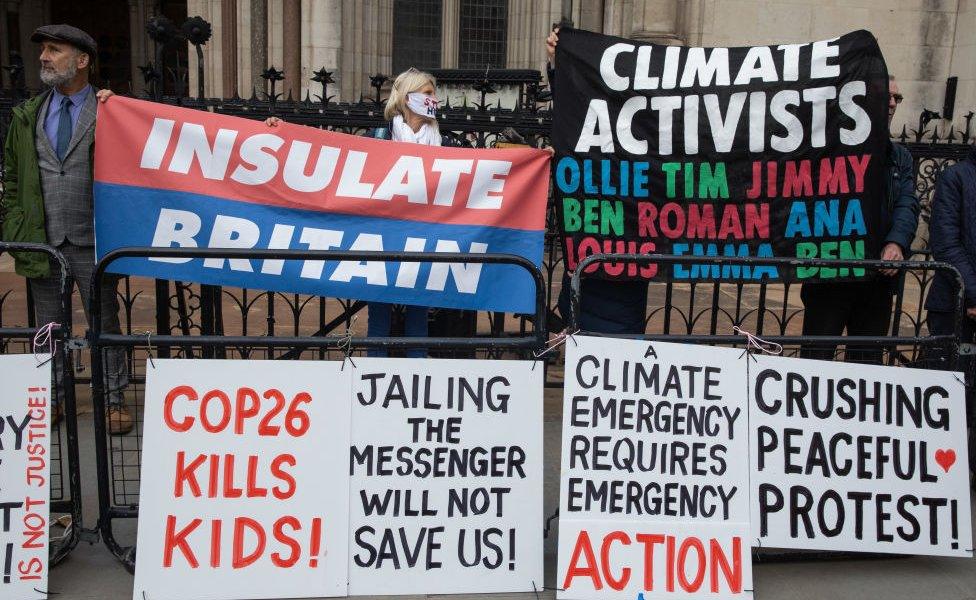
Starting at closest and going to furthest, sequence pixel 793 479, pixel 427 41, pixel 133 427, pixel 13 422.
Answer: pixel 13 422
pixel 793 479
pixel 133 427
pixel 427 41

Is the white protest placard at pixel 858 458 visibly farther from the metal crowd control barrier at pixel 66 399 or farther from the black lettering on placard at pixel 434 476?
the metal crowd control barrier at pixel 66 399

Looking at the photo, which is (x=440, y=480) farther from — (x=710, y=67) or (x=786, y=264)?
(x=710, y=67)

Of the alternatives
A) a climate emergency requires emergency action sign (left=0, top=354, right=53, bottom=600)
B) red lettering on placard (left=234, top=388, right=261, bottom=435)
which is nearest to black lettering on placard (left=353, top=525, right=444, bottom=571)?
red lettering on placard (left=234, top=388, right=261, bottom=435)

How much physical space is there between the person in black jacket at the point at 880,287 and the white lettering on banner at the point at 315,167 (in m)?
1.52

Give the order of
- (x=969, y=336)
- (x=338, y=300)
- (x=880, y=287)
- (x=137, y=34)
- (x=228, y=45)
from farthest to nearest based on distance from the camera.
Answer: (x=137, y=34) → (x=228, y=45) → (x=338, y=300) → (x=969, y=336) → (x=880, y=287)

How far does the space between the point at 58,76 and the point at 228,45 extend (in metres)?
10.8

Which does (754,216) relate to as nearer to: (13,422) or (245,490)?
(245,490)

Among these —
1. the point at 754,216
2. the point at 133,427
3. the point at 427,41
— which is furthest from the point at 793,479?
the point at 427,41

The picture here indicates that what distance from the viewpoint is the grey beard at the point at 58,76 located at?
492cm

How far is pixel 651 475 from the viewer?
3.70m

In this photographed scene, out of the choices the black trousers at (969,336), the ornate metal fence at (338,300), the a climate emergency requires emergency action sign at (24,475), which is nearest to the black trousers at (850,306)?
Answer: the black trousers at (969,336)

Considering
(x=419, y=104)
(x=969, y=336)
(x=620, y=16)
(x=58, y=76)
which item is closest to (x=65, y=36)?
(x=58, y=76)

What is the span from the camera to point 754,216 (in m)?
4.66

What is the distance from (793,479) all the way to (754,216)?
1.46 m
